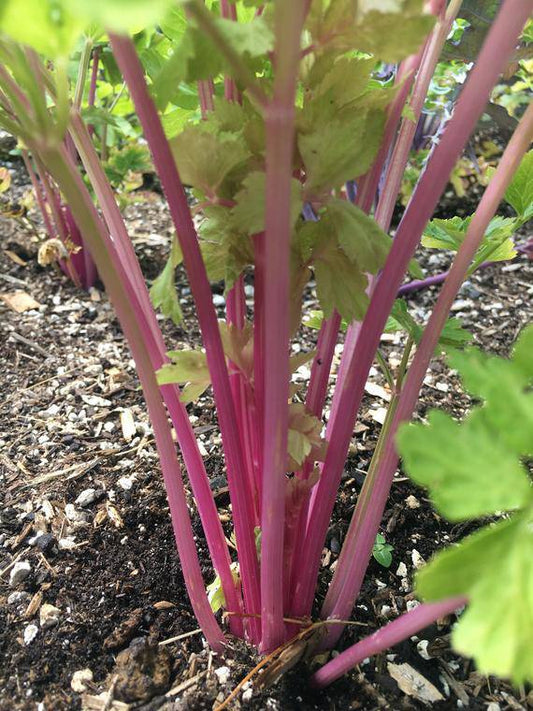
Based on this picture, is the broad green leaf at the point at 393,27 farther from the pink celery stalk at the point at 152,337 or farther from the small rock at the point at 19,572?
the small rock at the point at 19,572

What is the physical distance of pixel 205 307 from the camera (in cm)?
56

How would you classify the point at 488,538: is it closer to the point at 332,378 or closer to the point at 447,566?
the point at 447,566

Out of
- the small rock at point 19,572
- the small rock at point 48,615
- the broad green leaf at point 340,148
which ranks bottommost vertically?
the small rock at point 19,572

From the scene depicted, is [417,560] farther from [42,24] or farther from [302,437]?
[42,24]

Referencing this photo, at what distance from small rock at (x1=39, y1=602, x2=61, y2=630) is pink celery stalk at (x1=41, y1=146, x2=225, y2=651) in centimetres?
21

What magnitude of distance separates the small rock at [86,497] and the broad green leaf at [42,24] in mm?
784

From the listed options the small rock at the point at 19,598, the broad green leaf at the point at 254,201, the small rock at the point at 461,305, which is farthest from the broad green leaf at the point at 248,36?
the small rock at the point at 461,305

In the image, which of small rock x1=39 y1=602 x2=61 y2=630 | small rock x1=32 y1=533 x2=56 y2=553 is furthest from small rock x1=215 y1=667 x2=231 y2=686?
small rock x1=32 y1=533 x2=56 y2=553

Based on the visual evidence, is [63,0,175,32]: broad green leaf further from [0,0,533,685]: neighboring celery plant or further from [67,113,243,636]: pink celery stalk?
[67,113,243,636]: pink celery stalk

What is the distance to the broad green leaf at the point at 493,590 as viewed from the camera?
0.38 m

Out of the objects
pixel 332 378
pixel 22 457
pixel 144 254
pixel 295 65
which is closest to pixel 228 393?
pixel 295 65

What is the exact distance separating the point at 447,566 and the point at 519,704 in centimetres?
47

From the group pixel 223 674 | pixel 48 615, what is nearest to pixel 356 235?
pixel 223 674

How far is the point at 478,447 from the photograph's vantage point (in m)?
0.39
